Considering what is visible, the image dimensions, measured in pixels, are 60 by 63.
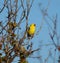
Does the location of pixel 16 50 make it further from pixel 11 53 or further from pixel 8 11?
pixel 8 11

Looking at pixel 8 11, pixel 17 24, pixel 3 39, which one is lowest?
pixel 3 39

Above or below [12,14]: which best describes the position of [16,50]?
below

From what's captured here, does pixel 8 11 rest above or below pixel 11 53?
above

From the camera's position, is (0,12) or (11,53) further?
(0,12)

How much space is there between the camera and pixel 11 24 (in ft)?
10.7

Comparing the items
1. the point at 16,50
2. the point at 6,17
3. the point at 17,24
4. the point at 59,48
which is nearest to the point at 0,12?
the point at 6,17

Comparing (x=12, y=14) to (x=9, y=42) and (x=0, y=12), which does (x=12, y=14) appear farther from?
(x=9, y=42)

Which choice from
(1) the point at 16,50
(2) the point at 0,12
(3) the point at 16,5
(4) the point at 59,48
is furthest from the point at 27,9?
(4) the point at 59,48

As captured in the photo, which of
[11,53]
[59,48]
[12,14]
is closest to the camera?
[59,48]

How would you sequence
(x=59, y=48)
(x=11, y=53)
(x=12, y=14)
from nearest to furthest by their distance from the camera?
(x=59, y=48) → (x=11, y=53) → (x=12, y=14)

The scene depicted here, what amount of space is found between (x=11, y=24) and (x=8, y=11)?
0.22 meters

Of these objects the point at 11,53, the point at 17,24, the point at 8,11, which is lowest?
the point at 11,53

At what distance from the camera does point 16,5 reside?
11.1 feet

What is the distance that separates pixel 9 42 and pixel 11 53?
0.19 m
